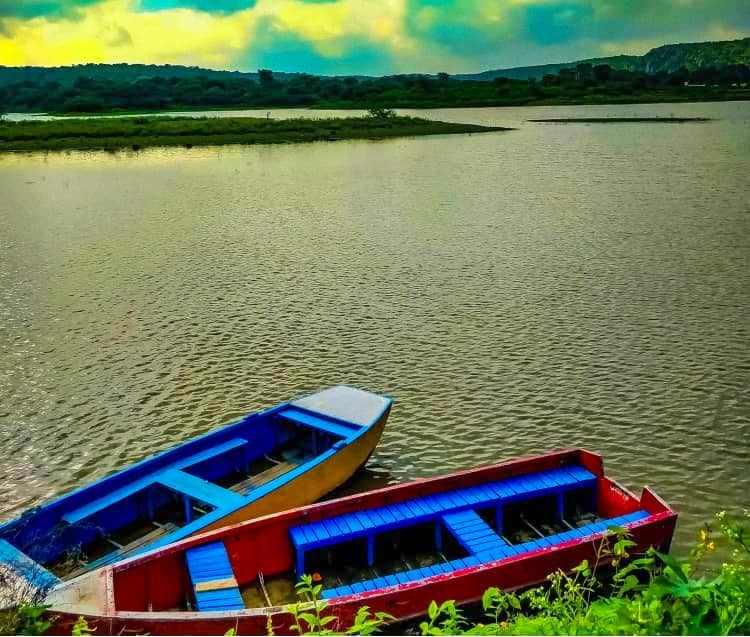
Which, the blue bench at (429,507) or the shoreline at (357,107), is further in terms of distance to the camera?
the shoreline at (357,107)

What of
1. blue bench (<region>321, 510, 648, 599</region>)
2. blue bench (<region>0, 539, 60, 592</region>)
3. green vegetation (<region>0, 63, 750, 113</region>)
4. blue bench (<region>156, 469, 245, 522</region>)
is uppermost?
green vegetation (<region>0, 63, 750, 113</region>)

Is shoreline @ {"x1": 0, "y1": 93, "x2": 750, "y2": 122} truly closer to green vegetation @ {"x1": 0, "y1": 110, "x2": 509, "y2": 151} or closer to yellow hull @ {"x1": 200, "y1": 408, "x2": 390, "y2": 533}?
green vegetation @ {"x1": 0, "y1": 110, "x2": 509, "y2": 151}

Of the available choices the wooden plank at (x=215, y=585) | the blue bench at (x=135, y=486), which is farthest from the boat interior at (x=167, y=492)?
the wooden plank at (x=215, y=585)

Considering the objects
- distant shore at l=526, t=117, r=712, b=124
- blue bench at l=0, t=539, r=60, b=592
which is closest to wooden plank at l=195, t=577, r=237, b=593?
blue bench at l=0, t=539, r=60, b=592

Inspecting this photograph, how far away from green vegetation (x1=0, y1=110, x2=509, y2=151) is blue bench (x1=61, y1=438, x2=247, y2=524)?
224 ft

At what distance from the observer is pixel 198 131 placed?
82.7 meters

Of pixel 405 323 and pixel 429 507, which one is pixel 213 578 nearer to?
pixel 429 507

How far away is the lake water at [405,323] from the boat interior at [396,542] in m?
2.20

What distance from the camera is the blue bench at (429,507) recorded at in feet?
34.6

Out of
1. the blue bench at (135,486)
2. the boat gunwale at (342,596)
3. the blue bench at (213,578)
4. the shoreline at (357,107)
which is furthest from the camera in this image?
the shoreline at (357,107)

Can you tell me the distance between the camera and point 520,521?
478 inches

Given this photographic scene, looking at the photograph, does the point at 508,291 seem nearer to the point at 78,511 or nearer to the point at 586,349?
the point at 586,349

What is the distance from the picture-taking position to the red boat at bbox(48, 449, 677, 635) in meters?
8.75

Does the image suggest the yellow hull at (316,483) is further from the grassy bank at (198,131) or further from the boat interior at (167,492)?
the grassy bank at (198,131)
